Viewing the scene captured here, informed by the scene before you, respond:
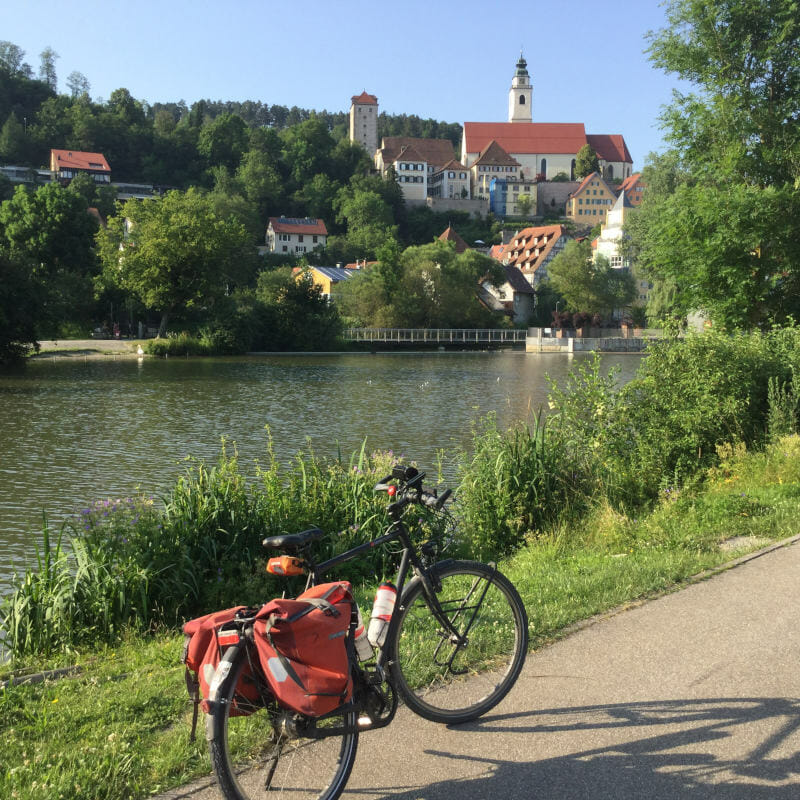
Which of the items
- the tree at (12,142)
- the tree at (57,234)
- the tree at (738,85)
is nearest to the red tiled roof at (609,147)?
the tree at (12,142)

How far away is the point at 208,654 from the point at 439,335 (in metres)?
78.5

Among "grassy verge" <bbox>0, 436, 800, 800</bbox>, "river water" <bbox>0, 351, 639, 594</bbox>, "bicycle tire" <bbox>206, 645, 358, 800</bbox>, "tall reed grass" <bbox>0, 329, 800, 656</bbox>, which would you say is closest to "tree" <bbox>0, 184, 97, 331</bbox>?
"river water" <bbox>0, 351, 639, 594</bbox>

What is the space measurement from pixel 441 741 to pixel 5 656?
418 centimetres

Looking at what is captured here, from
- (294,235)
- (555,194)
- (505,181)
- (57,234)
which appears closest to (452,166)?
(505,181)

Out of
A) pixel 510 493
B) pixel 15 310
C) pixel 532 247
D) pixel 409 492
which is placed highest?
pixel 532 247

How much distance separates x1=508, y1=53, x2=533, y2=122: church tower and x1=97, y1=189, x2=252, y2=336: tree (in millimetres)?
135746

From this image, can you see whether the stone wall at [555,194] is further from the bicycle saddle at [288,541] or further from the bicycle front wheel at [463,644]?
the bicycle saddle at [288,541]

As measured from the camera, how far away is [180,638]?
6102 millimetres

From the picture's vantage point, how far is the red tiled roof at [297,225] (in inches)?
5162

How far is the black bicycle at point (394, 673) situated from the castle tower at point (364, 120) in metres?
186

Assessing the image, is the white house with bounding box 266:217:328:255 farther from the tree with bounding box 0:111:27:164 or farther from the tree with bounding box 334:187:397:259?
the tree with bounding box 0:111:27:164

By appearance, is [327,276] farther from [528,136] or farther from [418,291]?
[528,136]

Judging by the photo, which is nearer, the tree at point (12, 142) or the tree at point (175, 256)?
the tree at point (175, 256)

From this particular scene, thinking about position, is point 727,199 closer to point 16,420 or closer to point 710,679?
point 710,679
